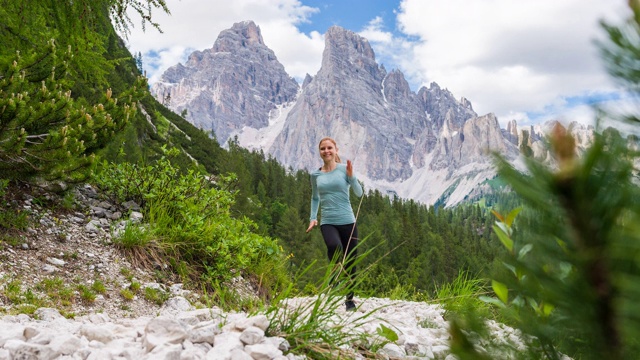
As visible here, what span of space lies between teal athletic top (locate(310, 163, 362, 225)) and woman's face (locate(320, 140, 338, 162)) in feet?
0.59

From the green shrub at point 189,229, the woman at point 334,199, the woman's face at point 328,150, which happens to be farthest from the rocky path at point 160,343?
the green shrub at point 189,229

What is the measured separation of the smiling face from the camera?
590 cm

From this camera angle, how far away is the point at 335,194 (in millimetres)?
5801

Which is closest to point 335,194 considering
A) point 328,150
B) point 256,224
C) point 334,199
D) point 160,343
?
point 334,199

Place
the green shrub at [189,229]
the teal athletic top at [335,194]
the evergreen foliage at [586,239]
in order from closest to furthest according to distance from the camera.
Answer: the evergreen foliage at [586,239]
the teal athletic top at [335,194]
the green shrub at [189,229]

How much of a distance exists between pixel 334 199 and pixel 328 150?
0.64 m

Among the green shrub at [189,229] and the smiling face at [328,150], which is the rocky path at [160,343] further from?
the green shrub at [189,229]

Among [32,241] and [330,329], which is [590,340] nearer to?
[330,329]

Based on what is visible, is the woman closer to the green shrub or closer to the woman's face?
Answer: the woman's face

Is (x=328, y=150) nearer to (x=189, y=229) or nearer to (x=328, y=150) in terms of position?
(x=328, y=150)

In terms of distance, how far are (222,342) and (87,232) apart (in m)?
4.72

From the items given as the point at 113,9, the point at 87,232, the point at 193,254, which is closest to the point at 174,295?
the point at 193,254

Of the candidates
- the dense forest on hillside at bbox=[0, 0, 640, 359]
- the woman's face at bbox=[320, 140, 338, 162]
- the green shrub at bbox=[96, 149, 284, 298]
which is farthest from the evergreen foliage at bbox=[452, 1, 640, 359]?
the green shrub at bbox=[96, 149, 284, 298]

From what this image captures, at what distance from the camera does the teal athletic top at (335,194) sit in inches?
226
